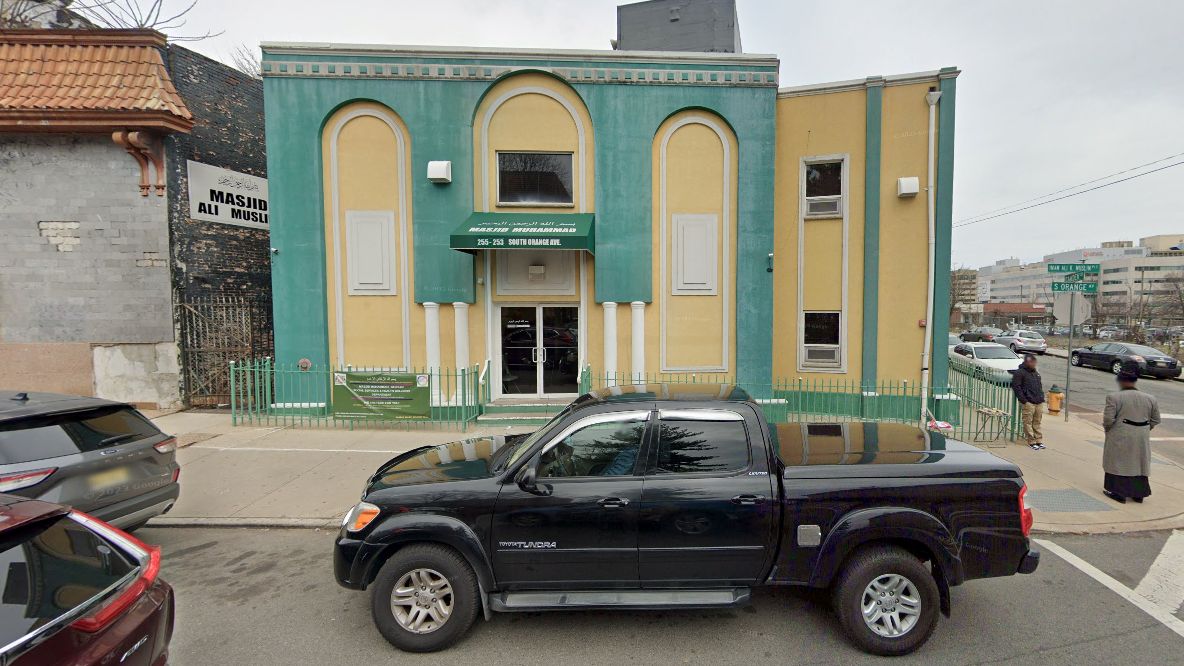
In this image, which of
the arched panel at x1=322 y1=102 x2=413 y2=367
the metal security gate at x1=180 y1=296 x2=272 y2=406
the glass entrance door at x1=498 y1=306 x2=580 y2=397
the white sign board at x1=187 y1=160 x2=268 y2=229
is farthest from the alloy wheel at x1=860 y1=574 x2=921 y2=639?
the white sign board at x1=187 y1=160 x2=268 y2=229

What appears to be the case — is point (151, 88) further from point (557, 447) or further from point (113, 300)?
point (557, 447)

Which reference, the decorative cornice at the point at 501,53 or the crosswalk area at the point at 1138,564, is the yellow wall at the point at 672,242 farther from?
the crosswalk area at the point at 1138,564

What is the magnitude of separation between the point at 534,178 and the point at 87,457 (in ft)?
25.8

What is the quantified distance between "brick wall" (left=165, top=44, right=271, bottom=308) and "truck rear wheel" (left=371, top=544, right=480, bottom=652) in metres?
10.1

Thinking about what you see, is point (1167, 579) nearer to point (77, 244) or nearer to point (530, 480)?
point (530, 480)

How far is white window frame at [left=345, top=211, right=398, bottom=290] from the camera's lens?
10008 millimetres

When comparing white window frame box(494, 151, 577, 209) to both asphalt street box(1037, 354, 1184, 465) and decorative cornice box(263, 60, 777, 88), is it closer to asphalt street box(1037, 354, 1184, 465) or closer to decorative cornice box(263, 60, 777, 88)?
decorative cornice box(263, 60, 777, 88)

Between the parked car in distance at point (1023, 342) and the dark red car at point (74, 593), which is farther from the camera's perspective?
the parked car in distance at point (1023, 342)

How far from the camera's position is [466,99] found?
991 cm

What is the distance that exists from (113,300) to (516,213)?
7955mm

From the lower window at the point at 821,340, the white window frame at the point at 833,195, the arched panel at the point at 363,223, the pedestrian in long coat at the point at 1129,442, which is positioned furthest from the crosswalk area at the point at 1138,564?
the arched panel at the point at 363,223

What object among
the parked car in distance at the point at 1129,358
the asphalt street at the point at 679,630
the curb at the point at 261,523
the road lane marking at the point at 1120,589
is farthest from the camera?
the parked car in distance at the point at 1129,358

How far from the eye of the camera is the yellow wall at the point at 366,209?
32.7 ft

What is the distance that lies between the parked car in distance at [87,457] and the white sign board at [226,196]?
746 centimetres
